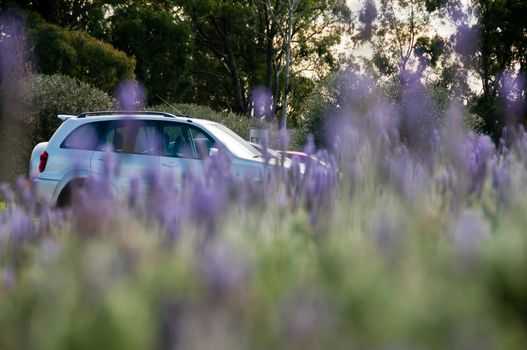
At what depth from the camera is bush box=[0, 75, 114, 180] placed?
55.4 ft

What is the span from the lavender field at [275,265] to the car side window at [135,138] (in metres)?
7.52

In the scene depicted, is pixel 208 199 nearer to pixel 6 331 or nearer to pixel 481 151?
pixel 6 331

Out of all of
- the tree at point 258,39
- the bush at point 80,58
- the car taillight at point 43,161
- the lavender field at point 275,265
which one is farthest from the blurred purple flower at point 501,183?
the tree at point 258,39

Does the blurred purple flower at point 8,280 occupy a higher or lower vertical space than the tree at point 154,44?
lower

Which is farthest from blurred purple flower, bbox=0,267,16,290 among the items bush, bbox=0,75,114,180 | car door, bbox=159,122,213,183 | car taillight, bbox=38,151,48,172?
bush, bbox=0,75,114,180

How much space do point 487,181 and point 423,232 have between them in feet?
4.30

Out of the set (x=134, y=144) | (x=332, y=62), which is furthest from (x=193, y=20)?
(x=134, y=144)

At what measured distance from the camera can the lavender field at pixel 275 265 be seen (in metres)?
1.42

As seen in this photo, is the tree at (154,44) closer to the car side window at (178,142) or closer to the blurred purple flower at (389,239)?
the car side window at (178,142)

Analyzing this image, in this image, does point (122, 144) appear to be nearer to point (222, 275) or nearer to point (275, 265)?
point (275, 265)

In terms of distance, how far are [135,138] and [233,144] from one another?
139cm

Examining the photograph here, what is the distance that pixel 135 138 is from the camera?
10.8 m

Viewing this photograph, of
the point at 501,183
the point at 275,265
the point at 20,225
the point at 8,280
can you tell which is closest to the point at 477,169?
the point at 501,183

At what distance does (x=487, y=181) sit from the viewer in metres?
3.79
